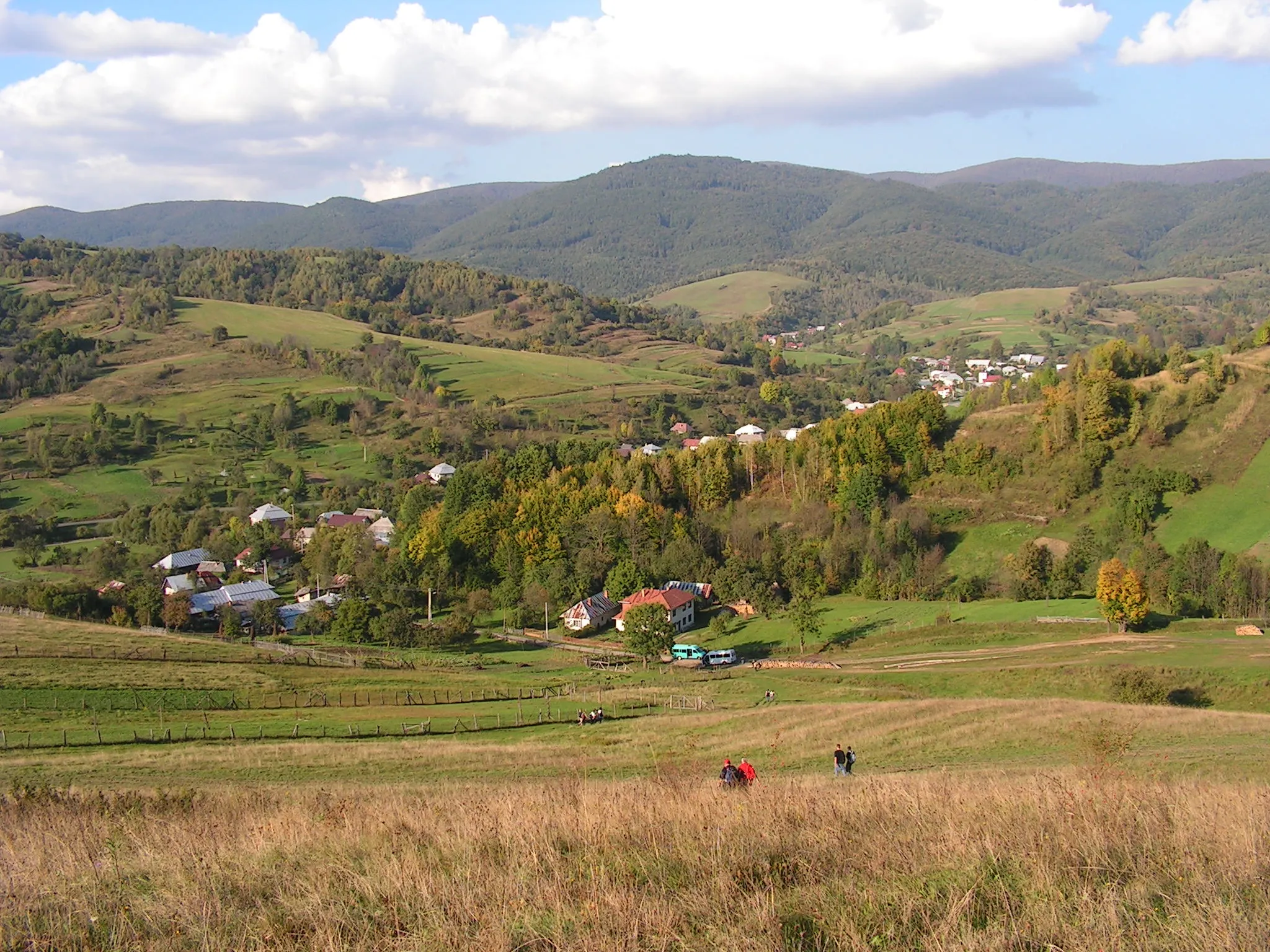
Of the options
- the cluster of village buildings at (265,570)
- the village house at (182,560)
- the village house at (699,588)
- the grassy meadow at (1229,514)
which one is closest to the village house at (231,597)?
the cluster of village buildings at (265,570)

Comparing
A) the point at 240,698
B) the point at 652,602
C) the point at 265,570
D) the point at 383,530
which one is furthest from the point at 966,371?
the point at 240,698

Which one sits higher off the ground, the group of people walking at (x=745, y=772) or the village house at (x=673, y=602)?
the group of people walking at (x=745, y=772)

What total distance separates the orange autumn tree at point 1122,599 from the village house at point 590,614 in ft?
83.8

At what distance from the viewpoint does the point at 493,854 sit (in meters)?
6.97

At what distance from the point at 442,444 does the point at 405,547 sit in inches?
1378

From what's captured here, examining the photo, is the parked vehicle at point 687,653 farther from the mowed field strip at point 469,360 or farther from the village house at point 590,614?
the mowed field strip at point 469,360

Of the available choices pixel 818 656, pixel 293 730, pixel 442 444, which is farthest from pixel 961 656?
pixel 442 444

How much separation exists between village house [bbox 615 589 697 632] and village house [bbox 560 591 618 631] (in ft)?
3.08

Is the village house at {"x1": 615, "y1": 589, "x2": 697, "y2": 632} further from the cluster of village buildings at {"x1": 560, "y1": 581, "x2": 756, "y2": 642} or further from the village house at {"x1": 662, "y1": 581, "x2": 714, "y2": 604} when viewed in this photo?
the village house at {"x1": 662, "y1": 581, "x2": 714, "y2": 604}

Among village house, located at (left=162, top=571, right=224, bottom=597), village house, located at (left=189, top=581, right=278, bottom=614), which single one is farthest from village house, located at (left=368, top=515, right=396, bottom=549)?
village house, located at (left=162, top=571, right=224, bottom=597)

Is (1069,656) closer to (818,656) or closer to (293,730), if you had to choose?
(818,656)

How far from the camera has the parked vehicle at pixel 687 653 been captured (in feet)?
142

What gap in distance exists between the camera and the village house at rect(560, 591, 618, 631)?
170ft

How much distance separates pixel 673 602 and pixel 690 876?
44.7m
